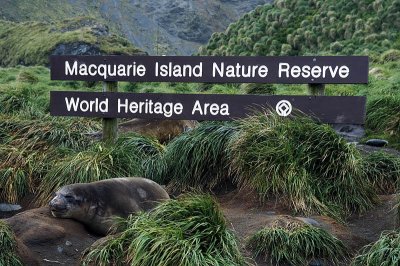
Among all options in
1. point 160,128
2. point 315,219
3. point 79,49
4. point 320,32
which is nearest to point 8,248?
point 315,219

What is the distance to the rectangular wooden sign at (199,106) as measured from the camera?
9.30 metres

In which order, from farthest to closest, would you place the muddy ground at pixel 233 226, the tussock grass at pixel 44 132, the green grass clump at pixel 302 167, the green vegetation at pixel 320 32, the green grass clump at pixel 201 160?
the green vegetation at pixel 320 32, the tussock grass at pixel 44 132, the green grass clump at pixel 201 160, the green grass clump at pixel 302 167, the muddy ground at pixel 233 226

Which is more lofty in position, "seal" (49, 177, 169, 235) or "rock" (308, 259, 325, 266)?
"seal" (49, 177, 169, 235)

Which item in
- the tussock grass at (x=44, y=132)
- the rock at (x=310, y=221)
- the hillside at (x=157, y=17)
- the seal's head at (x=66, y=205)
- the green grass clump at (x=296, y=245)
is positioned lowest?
the green grass clump at (x=296, y=245)

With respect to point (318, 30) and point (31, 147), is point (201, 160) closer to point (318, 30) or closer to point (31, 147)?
point (31, 147)

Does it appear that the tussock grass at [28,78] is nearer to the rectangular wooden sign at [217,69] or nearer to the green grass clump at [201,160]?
the rectangular wooden sign at [217,69]

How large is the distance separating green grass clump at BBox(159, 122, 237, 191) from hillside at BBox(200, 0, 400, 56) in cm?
1469

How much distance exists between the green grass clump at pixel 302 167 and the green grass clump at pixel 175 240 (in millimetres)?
1548

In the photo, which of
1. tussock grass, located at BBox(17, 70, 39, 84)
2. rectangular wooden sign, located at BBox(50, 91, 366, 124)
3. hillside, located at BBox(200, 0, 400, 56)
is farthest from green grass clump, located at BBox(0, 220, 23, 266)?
hillside, located at BBox(200, 0, 400, 56)

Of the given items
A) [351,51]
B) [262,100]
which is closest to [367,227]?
[262,100]

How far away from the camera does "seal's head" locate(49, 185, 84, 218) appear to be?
7.42m

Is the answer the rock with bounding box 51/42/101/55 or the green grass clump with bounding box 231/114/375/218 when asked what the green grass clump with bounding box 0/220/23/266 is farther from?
the rock with bounding box 51/42/101/55

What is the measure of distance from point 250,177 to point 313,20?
2243 centimetres

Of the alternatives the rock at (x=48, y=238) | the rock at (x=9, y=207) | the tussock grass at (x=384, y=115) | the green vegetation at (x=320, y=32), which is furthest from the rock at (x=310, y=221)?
the green vegetation at (x=320, y=32)
